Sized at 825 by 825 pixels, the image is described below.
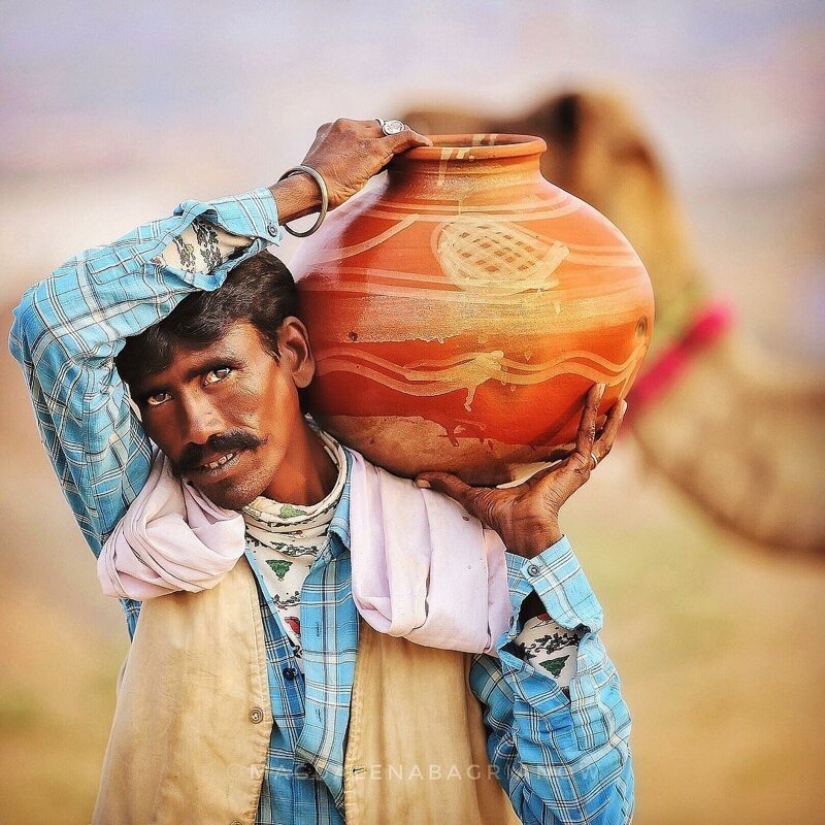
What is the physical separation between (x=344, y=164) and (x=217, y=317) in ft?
0.85

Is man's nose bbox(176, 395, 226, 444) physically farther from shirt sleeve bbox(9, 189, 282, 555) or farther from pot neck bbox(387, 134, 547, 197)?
pot neck bbox(387, 134, 547, 197)

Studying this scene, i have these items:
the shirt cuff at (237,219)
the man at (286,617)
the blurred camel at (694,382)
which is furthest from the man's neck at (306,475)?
the blurred camel at (694,382)

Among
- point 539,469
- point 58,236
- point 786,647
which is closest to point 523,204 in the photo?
point 539,469

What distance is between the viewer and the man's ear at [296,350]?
4.84 ft

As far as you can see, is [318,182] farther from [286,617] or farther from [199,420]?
[286,617]

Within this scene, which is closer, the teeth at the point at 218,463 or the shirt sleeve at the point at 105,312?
the shirt sleeve at the point at 105,312

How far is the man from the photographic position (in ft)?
4.67

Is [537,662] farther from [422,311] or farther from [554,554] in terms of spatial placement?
[422,311]

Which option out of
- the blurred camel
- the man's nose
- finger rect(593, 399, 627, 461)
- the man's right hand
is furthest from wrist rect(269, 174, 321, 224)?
the blurred camel

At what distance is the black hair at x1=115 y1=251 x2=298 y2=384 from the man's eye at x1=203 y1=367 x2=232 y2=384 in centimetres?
4

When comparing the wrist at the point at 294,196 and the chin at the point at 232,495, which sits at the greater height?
the wrist at the point at 294,196

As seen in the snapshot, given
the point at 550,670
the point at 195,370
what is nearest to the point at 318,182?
the point at 195,370

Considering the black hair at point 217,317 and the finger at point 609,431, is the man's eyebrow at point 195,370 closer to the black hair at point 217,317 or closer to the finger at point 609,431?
the black hair at point 217,317

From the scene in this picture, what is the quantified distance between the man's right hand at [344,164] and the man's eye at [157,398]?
0.27 metres
